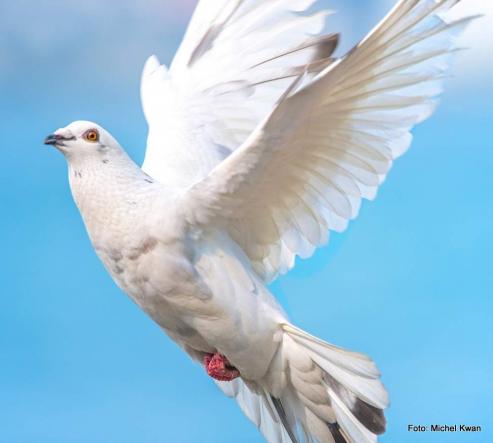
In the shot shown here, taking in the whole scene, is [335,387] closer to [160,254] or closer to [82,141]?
[160,254]

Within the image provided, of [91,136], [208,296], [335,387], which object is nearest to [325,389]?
[335,387]

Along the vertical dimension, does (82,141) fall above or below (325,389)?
above

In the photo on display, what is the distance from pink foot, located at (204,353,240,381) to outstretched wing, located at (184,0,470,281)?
2.60 feet

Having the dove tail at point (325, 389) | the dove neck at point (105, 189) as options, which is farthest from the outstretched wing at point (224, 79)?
the dove tail at point (325, 389)

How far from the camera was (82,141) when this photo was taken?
26.3 ft

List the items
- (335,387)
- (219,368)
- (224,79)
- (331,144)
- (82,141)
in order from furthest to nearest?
1. (224,79)
2. (219,368)
3. (335,387)
4. (82,141)
5. (331,144)

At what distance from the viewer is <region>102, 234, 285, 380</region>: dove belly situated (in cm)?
793

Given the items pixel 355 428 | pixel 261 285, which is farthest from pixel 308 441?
pixel 261 285

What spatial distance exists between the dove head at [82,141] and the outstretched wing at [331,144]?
2.35 ft

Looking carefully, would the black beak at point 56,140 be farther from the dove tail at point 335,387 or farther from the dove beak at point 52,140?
the dove tail at point 335,387

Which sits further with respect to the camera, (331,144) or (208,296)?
(208,296)

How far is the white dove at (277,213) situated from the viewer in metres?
7.43

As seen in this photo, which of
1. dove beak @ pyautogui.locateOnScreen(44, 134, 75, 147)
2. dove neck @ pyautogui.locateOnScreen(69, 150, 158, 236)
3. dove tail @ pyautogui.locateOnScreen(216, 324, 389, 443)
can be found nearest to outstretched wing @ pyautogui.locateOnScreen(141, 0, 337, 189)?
dove neck @ pyautogui.locateOnScreen(69, 150, 158, 236)

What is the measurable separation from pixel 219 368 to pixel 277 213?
128 centimetres
